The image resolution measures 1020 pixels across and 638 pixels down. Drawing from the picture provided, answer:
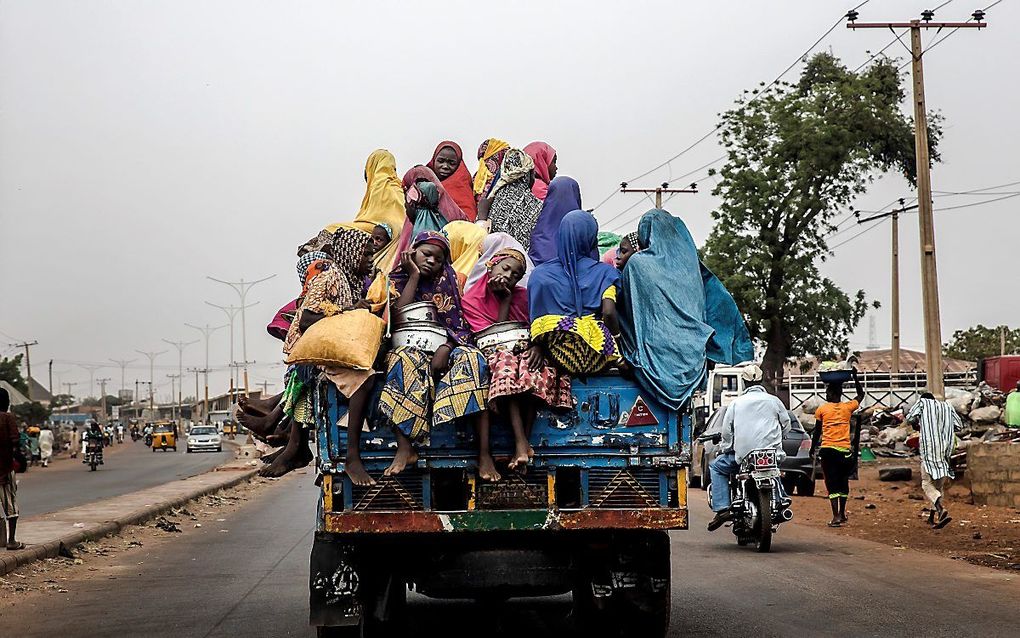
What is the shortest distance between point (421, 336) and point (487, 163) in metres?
4.23

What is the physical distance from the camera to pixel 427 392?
6.96m

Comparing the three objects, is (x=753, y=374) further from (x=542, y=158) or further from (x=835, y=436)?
(x=542, y=158)

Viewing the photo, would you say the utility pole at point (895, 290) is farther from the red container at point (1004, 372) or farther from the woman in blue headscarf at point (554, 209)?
the woman in blue headscarf at point (554, 209)

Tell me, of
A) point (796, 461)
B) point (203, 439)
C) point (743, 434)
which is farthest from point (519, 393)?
point (203, 439)

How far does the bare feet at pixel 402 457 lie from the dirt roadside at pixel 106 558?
4760mm

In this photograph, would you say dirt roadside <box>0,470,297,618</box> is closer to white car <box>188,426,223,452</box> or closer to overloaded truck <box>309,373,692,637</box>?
overloaded truck <box>309,373,692,637</box>

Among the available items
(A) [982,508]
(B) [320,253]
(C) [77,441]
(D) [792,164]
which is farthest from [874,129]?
(C) [77,441]

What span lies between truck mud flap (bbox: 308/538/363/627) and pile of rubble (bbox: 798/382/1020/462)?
24.1 m

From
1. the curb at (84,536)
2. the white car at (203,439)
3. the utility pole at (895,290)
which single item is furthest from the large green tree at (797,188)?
the white car at (203,439)

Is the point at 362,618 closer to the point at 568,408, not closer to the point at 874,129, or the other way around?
the point at 568,408

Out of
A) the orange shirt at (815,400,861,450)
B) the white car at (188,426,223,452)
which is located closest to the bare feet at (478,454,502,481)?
the orange shirt at (815,400,861,450)

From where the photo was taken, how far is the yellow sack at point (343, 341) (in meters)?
6.87

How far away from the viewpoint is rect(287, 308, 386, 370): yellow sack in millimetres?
6867

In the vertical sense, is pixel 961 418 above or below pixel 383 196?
below
